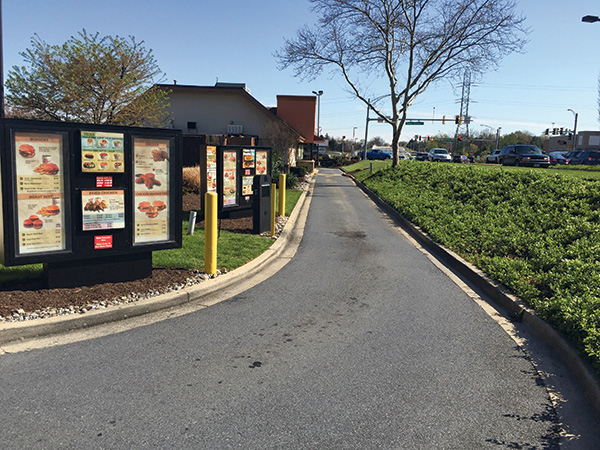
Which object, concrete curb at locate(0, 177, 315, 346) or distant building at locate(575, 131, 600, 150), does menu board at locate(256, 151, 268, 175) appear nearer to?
concrete curb at locate(0, 177, 315, 346)

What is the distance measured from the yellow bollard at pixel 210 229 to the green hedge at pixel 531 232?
4422 millimetres

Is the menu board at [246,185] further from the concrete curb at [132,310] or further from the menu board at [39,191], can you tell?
the menu board at [39,191]

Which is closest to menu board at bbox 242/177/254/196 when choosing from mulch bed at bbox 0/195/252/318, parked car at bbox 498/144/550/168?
mulch bed at bbox 0/195/252/318

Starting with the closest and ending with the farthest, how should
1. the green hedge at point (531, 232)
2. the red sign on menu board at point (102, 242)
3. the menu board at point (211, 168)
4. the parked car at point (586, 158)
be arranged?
the green hedge at point (531, 232), the red sign on menu board at point (102, 242), the menu board at point (211, 168), the parked car at point (586, 158)

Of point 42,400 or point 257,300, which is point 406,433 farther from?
point 257,300

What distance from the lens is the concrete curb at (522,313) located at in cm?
439

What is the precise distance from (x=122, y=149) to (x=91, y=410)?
12.3 feet

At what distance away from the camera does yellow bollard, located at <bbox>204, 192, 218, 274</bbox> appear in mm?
7420

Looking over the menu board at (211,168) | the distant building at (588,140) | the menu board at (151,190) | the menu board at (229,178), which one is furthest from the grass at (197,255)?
the distant building at (588,140)

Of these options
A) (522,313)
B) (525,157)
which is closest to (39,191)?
(522,313)

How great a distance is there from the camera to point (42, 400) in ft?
12.8

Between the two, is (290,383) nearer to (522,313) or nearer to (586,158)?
(522,313)

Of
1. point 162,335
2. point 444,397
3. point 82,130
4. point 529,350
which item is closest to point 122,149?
point 82,130

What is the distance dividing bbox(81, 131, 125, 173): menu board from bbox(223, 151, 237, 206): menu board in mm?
5826
